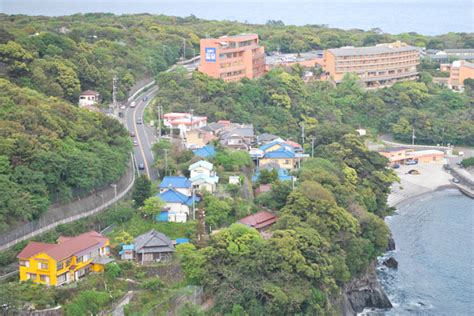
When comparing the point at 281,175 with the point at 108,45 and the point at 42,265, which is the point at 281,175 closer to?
the point at 42,265

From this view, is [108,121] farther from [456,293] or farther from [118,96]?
[456,293]

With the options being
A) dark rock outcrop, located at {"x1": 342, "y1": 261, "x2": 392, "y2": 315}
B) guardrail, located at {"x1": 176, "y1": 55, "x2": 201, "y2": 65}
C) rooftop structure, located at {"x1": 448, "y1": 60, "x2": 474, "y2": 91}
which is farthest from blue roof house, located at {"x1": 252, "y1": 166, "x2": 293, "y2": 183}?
rooftop structure, located at {"x1": 448, "y1": 60, "x2": 474, "y2": 91}

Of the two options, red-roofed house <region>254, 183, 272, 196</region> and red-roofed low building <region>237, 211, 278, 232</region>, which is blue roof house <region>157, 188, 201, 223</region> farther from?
red-roofed house <region>254, 183, 272, 196</region>

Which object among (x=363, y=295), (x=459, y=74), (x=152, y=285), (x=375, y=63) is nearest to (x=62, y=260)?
(x=152, y=285)

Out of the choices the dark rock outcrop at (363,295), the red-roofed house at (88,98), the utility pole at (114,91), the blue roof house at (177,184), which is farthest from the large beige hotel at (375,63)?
the dark rock outcrop at (363,295)

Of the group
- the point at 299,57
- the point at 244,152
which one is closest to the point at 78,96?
the point at 244,152

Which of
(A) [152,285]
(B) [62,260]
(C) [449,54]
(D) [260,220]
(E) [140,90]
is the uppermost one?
(C) [449,54]
